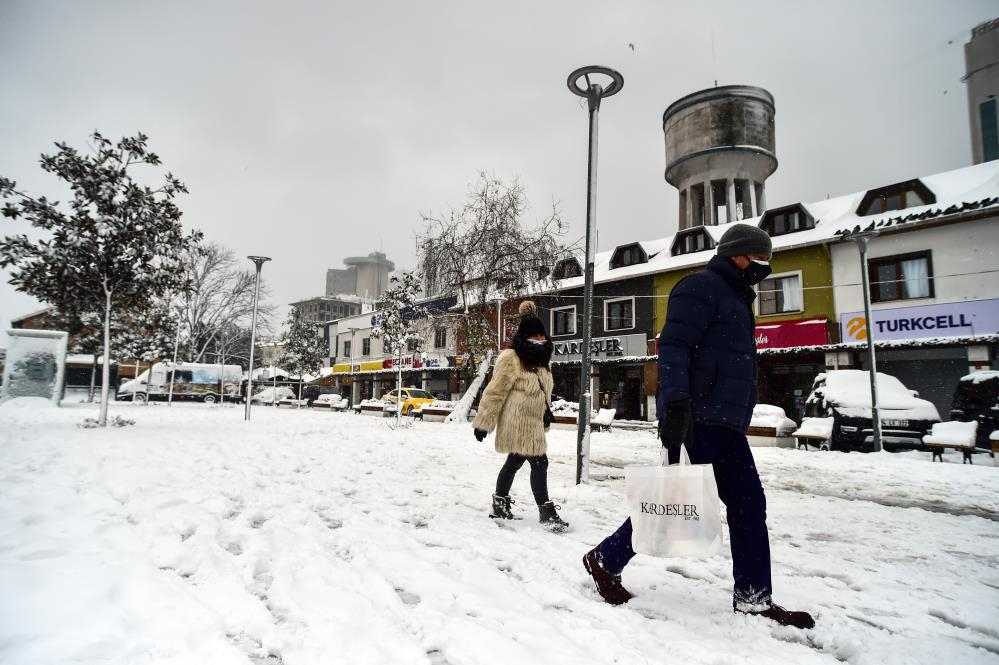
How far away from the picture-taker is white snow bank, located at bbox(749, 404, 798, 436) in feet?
42.3

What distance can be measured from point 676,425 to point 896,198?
71.9ft

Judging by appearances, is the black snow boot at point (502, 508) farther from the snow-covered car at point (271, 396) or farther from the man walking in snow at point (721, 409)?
→ the snow-covered car at point (271, 396)

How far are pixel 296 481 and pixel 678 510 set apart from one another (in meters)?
4.74

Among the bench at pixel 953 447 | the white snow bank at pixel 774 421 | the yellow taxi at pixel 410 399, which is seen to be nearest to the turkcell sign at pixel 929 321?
the white snow bank at pixel 774 421

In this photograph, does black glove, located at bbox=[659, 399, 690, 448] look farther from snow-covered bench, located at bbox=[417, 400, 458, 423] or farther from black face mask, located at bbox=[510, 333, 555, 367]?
snow-covered bench, located at bbox=[417, 400, 458, 423]

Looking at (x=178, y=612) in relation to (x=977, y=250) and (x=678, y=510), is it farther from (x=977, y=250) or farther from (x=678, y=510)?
(x=977, y=250)

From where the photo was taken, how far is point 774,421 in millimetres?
13023

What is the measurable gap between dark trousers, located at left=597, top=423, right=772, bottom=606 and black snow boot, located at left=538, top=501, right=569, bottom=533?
69.6 inches

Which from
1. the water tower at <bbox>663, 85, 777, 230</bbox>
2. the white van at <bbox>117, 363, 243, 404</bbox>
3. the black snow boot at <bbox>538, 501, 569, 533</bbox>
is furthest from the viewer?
the white van at <bbox>117, 363, 243, 404</bbox>

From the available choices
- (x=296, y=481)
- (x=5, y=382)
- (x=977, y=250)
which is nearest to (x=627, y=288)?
(x=977, y=250)

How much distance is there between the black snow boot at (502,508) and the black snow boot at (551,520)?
29cm

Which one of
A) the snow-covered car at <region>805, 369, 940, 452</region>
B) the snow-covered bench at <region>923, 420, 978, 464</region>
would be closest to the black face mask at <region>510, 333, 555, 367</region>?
the snow-covered bench at <region>923, 420, 978, 464</region>

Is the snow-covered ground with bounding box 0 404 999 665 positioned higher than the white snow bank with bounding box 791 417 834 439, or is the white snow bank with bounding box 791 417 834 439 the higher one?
the white snow bank with bounding box 791 417 834 439

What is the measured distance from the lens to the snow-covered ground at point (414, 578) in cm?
219
